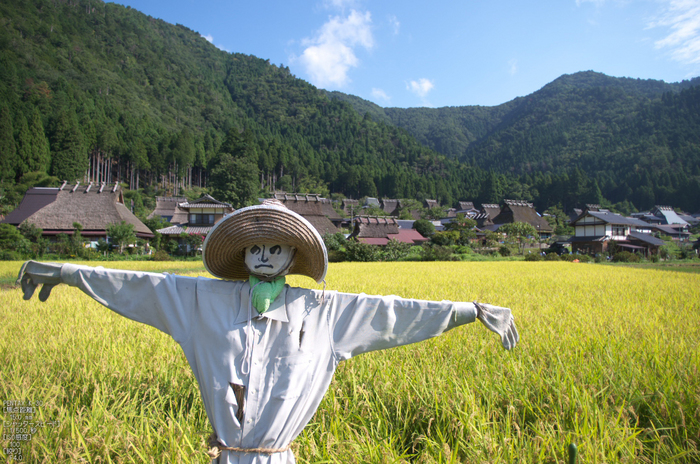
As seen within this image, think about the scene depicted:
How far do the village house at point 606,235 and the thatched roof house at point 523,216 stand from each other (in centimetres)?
1197

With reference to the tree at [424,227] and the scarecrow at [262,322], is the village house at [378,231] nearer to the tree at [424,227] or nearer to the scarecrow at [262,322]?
the tree at [424,227]

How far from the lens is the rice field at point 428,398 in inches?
57.0

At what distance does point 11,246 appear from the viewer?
16297mm

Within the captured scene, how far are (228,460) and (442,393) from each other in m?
1.11

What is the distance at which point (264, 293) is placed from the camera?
131cm

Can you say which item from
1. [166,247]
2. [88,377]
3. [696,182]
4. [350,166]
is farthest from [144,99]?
[696,182]

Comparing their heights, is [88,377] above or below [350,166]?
below

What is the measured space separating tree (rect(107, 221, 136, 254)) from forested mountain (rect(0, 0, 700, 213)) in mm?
11842

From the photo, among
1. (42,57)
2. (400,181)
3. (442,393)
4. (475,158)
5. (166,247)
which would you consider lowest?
(166,247)

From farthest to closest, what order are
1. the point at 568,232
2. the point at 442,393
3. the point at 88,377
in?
1. the point at 568,232
2. the point at 88,377
3. the point at 442,393

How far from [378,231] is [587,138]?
247 ft

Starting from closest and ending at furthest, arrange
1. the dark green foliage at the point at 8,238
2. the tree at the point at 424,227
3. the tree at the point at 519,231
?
1. the dark green foliage at the point at 8,238
2. the tree at the point at 519,231
3. the tree at the point at 424,227

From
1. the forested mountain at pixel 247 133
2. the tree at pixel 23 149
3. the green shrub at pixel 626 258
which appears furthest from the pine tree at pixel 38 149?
the green shrub at pixel 626 258

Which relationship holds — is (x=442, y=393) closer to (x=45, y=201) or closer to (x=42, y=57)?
(x=45, y=201)
